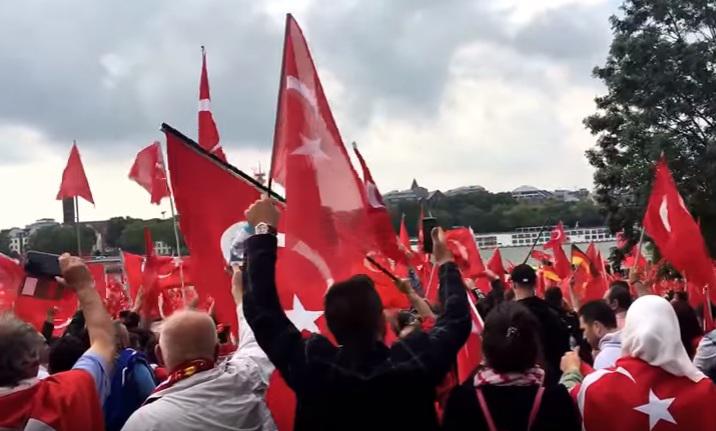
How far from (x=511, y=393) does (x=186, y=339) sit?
1272 millimetres

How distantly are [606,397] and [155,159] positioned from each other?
1057 centimetres

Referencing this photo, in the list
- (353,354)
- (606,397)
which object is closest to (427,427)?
(353,354)

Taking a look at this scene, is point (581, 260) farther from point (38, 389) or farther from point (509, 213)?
point (509, 213)

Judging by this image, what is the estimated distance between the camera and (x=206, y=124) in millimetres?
7922

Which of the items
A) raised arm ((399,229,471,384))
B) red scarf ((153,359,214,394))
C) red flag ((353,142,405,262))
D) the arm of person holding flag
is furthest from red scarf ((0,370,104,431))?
red flag ((353,142,405,262))

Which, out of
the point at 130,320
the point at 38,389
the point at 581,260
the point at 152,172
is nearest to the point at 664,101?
the point at 581,260

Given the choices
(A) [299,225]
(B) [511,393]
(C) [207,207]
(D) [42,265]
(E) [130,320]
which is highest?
(C) [207,207]

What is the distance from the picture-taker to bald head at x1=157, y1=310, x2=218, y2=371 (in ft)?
11.8

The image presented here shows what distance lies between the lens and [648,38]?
96.8ft

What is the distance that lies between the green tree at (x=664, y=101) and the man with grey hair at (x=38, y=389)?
27033mm

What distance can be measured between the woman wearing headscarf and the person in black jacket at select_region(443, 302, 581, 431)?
407mm

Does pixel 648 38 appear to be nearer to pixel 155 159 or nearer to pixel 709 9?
pixel 709 9

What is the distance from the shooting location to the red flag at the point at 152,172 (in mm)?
13336

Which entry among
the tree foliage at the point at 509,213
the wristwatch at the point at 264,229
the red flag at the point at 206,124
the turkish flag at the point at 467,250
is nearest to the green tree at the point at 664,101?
the tree foliage at the point at 509,213
